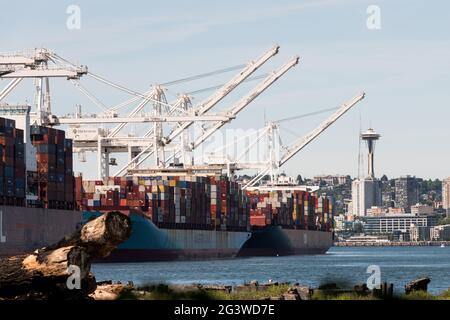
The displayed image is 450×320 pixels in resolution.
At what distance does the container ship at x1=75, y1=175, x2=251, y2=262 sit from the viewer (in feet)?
406

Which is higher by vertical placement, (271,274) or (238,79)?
(238,79)

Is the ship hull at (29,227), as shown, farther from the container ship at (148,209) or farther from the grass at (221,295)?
the grass at (221,295)

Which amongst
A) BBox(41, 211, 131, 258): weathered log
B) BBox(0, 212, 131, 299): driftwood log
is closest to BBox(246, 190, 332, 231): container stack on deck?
BBox(41, 211, 131, 258): weathered log

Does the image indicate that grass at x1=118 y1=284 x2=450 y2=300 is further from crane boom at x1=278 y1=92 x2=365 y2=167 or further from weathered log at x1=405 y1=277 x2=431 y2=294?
crane boom at x1=278 y1=92 x2=365 y2=167

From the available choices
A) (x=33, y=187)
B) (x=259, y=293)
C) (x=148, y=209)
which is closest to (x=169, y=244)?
(x=148, y=209)

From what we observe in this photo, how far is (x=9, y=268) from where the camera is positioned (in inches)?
1176

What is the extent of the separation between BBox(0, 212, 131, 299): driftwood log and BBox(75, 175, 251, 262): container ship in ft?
287

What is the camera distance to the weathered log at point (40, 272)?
2967cm

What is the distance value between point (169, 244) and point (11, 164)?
1479 inches

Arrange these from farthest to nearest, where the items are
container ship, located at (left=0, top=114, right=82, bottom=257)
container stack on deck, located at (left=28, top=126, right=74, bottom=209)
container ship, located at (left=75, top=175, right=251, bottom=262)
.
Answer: container ship, located at (left=75, top=175, right=251, bottom=262) → container stack on deck, located at (left=28, top=126, right=74, bottom=209) → container ship, located at (left=0, top=114, right=82, bottom=257)

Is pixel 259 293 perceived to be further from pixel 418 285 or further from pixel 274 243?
pixel 274 243

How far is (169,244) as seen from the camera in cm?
12975
